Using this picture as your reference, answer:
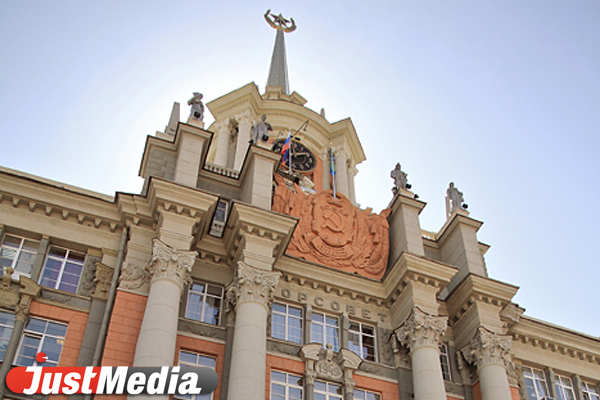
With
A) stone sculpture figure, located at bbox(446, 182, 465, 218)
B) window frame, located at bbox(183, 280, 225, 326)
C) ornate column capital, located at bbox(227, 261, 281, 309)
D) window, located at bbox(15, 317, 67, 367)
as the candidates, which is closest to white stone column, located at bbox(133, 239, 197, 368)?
window frame, located at bbox(183, 280, 225, 326)

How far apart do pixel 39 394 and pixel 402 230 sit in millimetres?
15596

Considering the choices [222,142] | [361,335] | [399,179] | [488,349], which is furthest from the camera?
[222,142]

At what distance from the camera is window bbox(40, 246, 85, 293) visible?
22859mm

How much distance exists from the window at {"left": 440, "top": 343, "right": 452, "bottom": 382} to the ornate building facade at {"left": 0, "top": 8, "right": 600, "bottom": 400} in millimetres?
64

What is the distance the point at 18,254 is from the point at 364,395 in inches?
509

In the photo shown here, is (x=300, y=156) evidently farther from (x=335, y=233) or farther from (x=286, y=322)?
(x=286, y=322)

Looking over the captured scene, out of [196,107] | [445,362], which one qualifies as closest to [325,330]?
[445,362]

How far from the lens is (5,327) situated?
21.1 m

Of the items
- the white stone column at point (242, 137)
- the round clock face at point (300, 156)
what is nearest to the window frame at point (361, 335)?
the white stone column at point (242, 137)

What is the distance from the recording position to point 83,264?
2372cm

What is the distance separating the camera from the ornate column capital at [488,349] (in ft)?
84.1

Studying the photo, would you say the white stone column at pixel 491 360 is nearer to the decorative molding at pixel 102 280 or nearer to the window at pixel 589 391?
the window at pixel 589 391

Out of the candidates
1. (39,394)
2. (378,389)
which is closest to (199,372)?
(39,394)

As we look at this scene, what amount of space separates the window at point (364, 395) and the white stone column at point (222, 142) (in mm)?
19694
